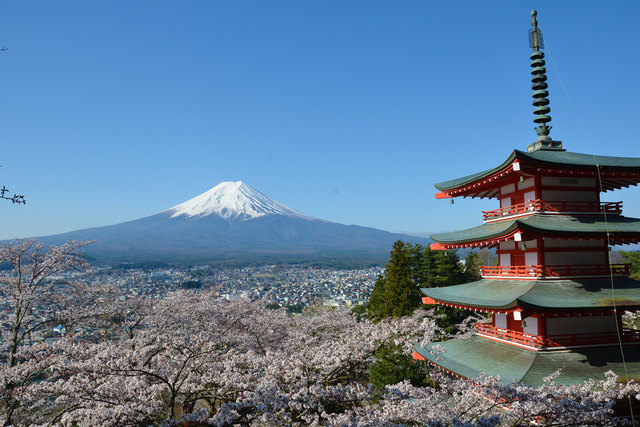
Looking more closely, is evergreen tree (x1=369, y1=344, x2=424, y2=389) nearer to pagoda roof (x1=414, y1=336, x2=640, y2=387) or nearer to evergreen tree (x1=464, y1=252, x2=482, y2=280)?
pagoda roof (x1=414, y1=336, x2=640, y2=387)

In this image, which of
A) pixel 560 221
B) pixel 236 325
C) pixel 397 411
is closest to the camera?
pixel 397 411

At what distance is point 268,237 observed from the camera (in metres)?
187

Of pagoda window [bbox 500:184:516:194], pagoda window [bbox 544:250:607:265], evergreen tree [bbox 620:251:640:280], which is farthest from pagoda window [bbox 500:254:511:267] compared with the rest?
evergreen tree [bbox 620:251:640:280]

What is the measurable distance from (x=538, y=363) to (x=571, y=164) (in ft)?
15.5

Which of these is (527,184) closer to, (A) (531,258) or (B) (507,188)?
(B) (507,188)

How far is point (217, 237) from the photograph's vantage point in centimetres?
17288

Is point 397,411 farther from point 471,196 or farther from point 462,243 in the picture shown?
point 471,196

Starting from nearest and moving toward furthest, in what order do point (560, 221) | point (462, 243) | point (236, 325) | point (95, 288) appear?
point (560, 221) < point (462, 243) < point (95, 288) < point (236, 325)

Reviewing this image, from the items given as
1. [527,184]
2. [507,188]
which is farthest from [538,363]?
[507,188]

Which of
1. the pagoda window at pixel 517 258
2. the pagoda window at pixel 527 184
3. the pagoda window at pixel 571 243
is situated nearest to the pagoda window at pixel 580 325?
the pagoda window at pixel 571 243

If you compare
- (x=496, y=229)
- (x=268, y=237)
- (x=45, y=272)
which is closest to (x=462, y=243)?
(x=496, y=229)

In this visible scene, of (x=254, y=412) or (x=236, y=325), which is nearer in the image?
(x=254, y=412)

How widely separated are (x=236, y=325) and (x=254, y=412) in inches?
475

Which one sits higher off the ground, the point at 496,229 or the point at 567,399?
the point at 496,229
